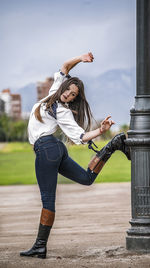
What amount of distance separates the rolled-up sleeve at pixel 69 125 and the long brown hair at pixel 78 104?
0.43 ft

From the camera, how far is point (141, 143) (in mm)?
4844

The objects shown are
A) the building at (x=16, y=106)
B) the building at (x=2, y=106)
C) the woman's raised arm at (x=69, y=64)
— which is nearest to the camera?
the woman's raised arm at (x=69, y=64)

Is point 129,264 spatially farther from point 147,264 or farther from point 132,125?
point 132,125

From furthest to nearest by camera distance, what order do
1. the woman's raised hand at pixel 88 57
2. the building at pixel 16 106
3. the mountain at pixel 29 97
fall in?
the building at pixel 16 106, the mountain at pixel 29 97, the woman's raised hand at pixel 88 57

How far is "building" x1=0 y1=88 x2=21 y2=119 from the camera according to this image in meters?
A: 55.7

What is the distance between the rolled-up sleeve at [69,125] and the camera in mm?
4695

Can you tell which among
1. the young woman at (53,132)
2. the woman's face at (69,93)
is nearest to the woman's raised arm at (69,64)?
the young woman at (53,132)

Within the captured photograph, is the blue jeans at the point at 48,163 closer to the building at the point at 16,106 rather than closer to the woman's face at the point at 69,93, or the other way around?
the woman's face at the point at 69,93

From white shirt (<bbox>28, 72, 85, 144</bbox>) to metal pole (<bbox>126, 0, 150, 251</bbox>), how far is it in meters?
0.50

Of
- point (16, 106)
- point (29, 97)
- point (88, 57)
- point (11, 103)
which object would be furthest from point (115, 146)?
point (16, 106)

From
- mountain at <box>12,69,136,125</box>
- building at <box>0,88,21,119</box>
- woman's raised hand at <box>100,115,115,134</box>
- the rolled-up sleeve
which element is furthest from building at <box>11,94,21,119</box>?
woman's raised hand at <box>100,115,115,134</box>

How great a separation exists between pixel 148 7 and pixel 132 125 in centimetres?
100

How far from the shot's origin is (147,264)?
14.8 feet

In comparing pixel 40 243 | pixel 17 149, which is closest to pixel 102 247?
pixel 40 243
